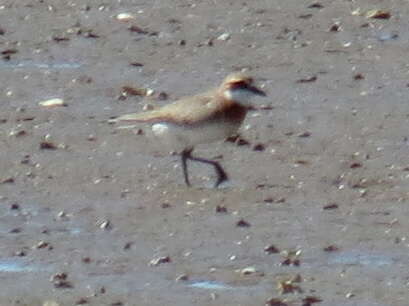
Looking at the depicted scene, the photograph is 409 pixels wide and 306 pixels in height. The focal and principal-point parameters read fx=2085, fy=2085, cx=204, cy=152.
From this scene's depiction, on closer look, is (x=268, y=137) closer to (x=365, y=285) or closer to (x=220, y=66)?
(x=220, y=66)

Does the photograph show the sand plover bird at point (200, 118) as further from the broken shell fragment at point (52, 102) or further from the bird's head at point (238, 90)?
the broken shell fragment at point (52, 102)

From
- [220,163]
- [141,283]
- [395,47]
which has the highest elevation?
[141,283]

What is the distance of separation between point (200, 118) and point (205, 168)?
0.35m

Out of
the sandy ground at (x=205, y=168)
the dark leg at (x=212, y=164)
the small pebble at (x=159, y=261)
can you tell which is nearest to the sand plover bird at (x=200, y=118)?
the dark leg at (x=212, y=164)

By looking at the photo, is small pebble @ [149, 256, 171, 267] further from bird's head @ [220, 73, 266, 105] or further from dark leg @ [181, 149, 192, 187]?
bird's head @ [220, 73, 266, 105]

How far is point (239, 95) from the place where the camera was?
11.4 meters

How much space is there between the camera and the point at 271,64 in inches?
538

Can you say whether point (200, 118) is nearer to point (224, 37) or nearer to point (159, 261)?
point (159, 261)

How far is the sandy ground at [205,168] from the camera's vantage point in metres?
9.05

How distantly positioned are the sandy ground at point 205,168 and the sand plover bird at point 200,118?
0.17m


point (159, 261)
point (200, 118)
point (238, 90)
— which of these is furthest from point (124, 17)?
point (159, 261)

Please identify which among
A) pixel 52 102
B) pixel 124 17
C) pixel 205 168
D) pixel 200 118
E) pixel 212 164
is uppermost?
pixel 200 118

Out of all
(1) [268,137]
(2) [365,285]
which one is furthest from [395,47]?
(2) [365,285]

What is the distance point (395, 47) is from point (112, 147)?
3027mm
